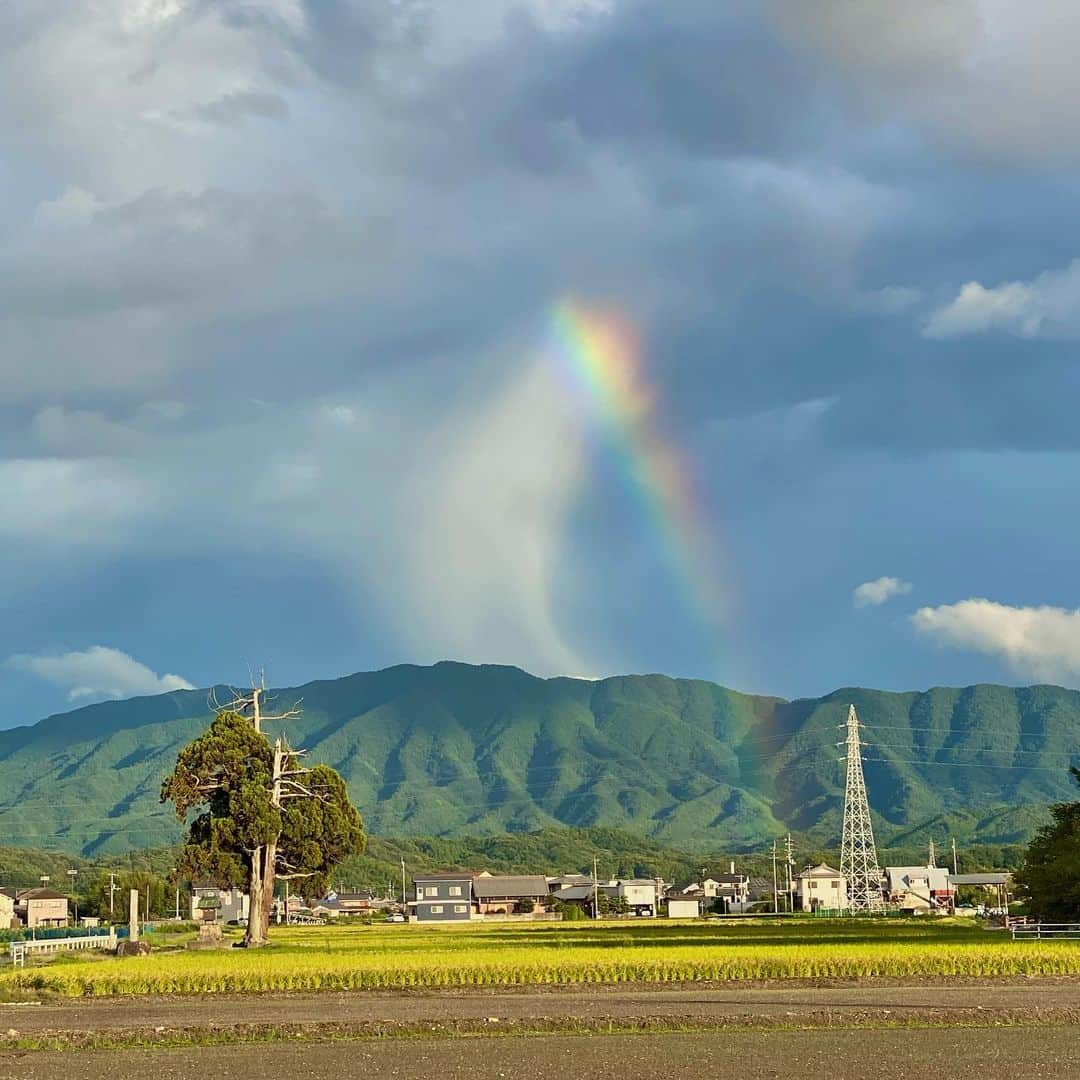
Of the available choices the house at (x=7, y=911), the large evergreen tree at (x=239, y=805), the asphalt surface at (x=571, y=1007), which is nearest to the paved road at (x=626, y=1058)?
the asphalt surface at (x=571, y=1007)

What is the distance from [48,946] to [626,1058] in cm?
6365

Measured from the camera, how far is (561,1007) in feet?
125

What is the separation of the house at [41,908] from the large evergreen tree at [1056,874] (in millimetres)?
118550

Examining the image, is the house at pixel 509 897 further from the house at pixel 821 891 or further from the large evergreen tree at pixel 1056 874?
the large evergreen tree at pixel 1056 874

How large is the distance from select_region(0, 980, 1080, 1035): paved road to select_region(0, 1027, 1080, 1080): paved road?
3.16 meters

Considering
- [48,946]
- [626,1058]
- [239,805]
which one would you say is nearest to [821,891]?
[48,946]

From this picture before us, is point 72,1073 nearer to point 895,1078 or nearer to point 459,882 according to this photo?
point 895,1078

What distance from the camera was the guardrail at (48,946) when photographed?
68.1 meters

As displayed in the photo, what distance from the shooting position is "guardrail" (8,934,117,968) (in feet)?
224

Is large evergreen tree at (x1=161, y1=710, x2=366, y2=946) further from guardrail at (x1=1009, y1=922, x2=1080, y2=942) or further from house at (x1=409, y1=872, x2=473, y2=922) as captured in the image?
house at (x1=409, y1=872, x2=473, y2=922)

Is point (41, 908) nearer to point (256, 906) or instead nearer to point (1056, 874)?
point (256, 906)

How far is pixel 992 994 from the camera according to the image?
4025cm

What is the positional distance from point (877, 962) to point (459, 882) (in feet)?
496

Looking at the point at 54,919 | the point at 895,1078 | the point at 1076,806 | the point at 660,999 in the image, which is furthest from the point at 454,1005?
the point at 54,919
